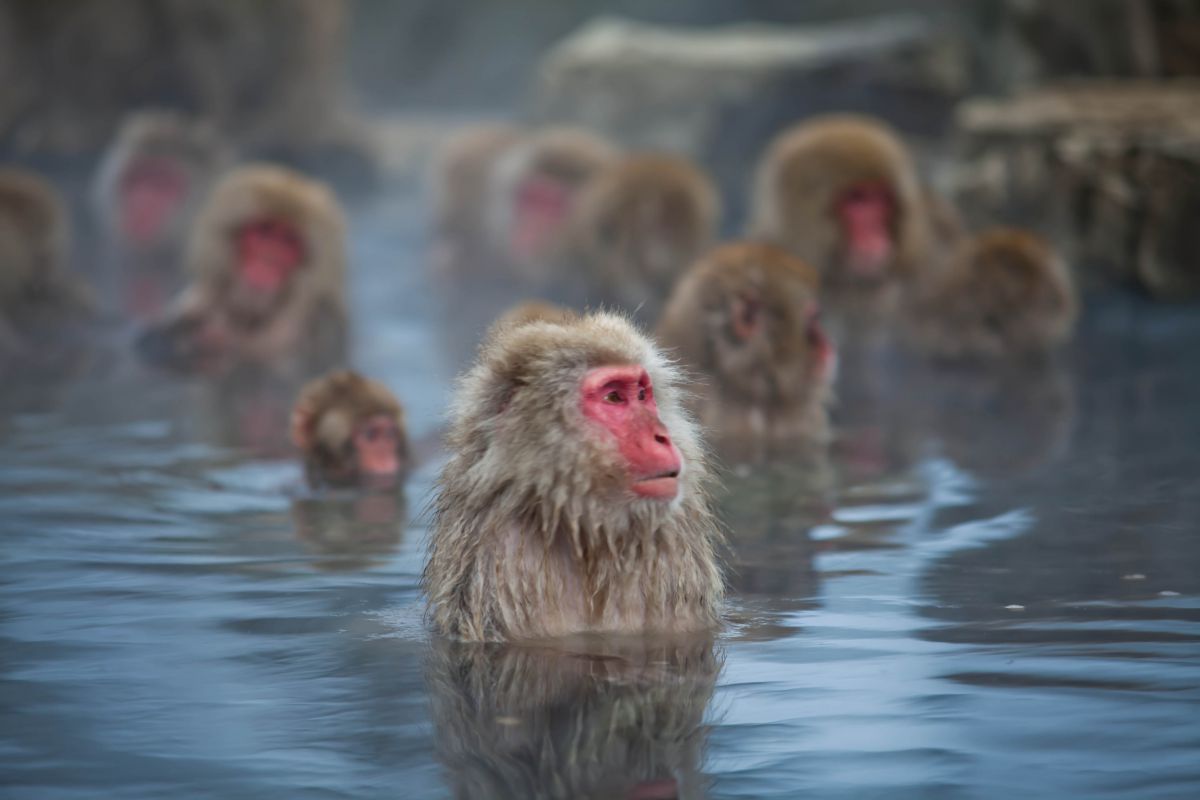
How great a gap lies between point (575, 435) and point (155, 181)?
9.09 metres

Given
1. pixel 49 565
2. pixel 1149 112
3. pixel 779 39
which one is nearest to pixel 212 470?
pixel 49 565

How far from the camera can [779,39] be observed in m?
14.8

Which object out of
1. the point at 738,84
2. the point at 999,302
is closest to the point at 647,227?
the point at 999,302

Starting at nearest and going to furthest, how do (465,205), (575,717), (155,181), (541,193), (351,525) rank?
1. (575,717)
2. (351,525)
3. (541,193)
4. (155,181)
5. (465,205)

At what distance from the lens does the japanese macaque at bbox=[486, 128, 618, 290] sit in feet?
37.1

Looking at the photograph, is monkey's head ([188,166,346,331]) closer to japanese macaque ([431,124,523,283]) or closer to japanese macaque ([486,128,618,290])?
japanese macaque ([486,128,618,290])

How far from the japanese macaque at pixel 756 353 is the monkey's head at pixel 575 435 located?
2.94 m

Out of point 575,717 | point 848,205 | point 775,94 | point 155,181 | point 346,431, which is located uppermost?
point 775,94

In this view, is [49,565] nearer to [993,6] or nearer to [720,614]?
[720,614]

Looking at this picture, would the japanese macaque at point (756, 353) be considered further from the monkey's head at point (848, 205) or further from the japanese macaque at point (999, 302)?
the japanese macaque at point (999, 302)

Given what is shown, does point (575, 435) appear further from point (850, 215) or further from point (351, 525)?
point (850, 215)

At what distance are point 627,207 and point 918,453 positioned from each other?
3.19 meters

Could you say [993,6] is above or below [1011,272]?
above

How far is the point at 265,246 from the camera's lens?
29.5 ft
